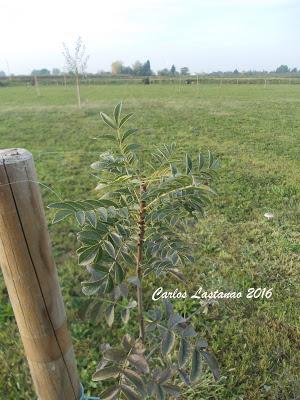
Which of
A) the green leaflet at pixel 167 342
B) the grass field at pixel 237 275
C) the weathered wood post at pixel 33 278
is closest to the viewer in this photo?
the weathered wood post at pixel 33 278

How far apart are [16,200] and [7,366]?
1.68 meters

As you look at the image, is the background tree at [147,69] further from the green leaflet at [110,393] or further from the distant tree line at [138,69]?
the green leaflet at [110,393]

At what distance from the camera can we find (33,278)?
4.14 ft

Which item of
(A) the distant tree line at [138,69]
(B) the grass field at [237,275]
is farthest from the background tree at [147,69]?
(B) the grass field at [237,275]

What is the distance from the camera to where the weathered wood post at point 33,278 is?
1119 mm

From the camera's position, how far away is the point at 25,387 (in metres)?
2.19

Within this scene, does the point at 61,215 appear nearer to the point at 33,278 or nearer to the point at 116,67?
the point at 33,278

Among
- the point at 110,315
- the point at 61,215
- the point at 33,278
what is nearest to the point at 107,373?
the point at 110,315

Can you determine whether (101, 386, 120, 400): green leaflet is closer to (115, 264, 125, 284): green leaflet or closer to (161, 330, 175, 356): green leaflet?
(161, 330, 175, 356): green leaflet

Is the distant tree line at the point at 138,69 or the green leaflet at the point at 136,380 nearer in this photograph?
the green leaflet at the point at 136,380

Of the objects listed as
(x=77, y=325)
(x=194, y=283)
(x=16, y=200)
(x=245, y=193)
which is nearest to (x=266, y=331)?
(x=194, y=283)

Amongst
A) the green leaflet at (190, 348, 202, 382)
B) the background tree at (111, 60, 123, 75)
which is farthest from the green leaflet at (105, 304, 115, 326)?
the background tree at (111, 60, 123, 75)

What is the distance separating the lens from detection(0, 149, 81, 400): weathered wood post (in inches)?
44.1

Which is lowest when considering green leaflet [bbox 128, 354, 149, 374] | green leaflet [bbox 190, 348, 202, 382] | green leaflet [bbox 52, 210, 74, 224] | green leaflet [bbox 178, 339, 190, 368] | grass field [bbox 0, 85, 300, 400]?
grass field [bbox 0, 85, 300, 400]
